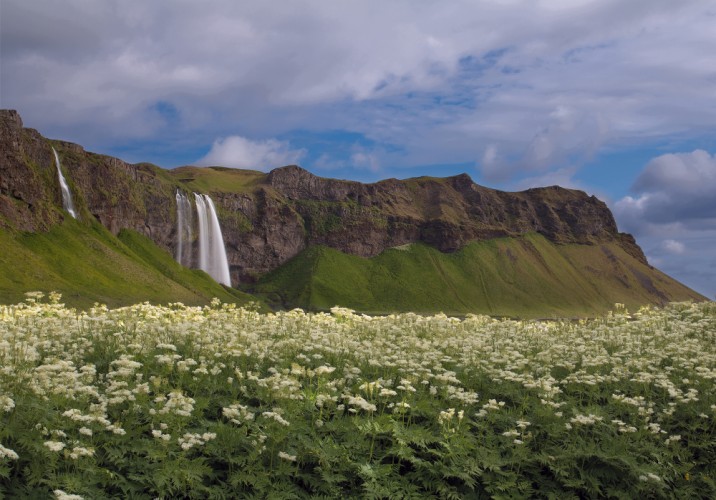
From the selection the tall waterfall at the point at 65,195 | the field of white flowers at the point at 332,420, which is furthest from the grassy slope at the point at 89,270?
the field of white flowers at the point at 332,420

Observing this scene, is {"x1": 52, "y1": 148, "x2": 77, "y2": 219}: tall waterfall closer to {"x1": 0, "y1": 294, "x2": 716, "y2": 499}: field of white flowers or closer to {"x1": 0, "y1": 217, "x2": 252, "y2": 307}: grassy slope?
{"x1": 0, "y1": 217, "x2": 252, "y2": 307}: grassy slope

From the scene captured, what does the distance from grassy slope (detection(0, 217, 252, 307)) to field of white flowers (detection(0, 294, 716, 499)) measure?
10865 cm

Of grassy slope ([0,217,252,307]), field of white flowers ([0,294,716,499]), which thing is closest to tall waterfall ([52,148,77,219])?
grassy slope ([0,217,252,307])

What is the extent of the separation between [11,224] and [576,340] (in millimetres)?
150624

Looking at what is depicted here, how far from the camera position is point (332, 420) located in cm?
1123

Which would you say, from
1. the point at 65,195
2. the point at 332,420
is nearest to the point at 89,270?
the point at 65,195

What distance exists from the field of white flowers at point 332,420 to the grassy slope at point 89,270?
356 feet

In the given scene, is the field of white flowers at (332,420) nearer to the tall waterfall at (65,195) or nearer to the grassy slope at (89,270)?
the grassy slope at (89,270)

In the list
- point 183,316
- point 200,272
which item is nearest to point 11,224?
point 200,272

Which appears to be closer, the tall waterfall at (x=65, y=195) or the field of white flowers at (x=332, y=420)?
the field of white flowers at (x=332, y=420)

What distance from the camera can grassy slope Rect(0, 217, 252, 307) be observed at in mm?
123562

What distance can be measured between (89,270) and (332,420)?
145m

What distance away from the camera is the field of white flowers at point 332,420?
928cm

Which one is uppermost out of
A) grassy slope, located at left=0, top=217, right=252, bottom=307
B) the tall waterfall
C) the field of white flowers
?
the tall waterfall
